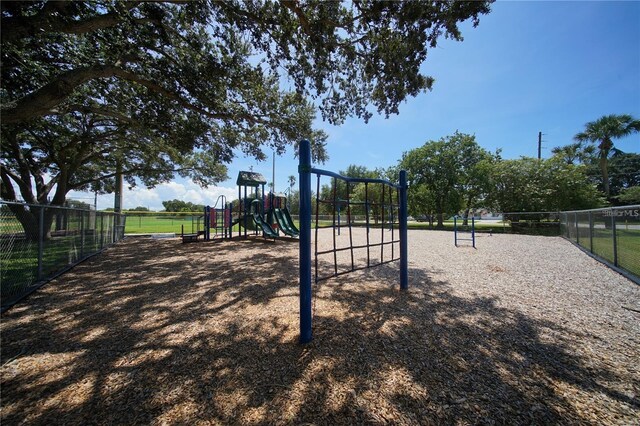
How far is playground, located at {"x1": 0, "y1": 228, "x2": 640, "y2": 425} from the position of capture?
1800 millimetres

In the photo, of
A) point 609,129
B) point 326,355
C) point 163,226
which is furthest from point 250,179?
point 609,129

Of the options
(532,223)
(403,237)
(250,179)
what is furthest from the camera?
(532,223)

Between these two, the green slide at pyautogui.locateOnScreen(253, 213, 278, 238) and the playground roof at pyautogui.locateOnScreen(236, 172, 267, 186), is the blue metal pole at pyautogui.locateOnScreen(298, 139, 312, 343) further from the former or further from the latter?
the playground roof at pyautogui.locateOnScreen(236, 172, 267, 186)

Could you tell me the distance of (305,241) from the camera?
270 cm

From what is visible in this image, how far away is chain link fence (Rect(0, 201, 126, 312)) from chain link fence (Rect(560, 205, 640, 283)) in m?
11.0

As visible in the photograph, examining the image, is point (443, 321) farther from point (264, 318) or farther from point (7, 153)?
point (7, 153)

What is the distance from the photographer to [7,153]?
450 inches

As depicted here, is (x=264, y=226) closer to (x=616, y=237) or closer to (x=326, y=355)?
(x=326, y=355)

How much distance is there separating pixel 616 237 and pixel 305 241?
25.6 ft

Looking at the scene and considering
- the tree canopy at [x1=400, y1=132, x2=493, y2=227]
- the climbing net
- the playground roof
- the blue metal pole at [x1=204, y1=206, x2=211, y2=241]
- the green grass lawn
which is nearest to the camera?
the climbing net

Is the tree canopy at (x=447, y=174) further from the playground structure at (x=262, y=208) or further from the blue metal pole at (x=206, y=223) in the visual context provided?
the blue metal pole at (x=206, y=223)

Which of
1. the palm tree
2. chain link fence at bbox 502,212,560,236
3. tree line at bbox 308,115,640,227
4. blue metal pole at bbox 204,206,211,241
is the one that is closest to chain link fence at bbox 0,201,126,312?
blue metal pole at bbox 204,206,211,241

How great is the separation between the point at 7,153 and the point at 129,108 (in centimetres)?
806

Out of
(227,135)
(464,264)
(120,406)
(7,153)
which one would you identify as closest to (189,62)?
(227,135)
